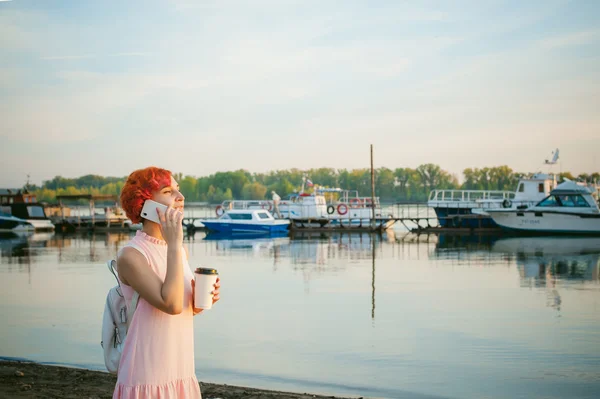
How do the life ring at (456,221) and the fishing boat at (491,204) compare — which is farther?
the life ring at (456,221)

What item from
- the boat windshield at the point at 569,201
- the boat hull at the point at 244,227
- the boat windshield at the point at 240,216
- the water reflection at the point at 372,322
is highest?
the boat windshield at the point at 569,201

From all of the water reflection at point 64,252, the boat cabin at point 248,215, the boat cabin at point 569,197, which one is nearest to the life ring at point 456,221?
the boat cabin at point 569,197

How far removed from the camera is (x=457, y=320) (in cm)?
980

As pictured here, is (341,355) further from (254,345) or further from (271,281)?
(271,281)

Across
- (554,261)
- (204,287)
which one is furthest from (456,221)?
(204,287)

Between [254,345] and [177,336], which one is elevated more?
[177,336]

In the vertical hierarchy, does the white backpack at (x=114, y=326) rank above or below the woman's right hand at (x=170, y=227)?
below

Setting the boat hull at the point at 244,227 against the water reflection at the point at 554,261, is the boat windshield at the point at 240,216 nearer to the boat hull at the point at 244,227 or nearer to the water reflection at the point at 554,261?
the boat hull at the point at 244,227

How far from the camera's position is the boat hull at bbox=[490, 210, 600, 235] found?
31125 millimetres

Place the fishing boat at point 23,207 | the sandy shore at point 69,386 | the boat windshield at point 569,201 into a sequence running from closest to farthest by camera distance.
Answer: the sandy shore at point 69,386 < the boat windshield at point 569,201 < the fishing boat at point 23,207

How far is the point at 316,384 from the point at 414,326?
3323mm

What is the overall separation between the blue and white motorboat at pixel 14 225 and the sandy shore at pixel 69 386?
3791 centimetres

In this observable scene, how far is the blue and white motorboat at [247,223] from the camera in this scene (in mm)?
36000

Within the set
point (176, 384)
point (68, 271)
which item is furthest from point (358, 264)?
point (176, 384)
